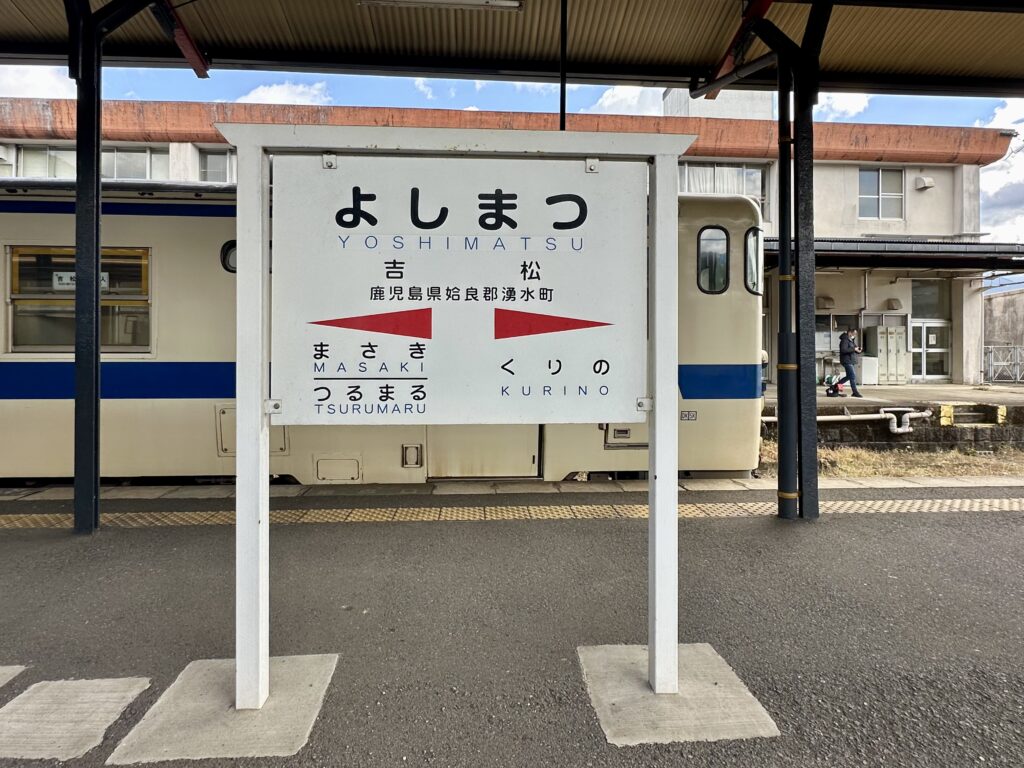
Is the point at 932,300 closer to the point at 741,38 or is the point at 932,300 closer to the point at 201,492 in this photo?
the point at 741,38

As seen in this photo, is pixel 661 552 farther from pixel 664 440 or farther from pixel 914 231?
pixel 914 231

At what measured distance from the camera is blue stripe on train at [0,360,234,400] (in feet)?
16.5

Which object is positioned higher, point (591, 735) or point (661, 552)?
point (661, 552)

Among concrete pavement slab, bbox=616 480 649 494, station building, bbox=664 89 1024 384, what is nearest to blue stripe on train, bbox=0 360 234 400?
concrete pavement slab, bbox=616 480 649 494

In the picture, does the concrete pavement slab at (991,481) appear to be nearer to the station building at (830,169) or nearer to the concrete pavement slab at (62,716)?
the concrete pavement slab at (62,716)

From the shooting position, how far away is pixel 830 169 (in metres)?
17.6

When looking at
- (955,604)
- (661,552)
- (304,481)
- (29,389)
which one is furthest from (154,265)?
(955,604)

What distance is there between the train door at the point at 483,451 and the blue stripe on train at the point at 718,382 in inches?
59.9

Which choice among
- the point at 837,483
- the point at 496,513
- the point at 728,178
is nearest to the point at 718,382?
the point at 837,483

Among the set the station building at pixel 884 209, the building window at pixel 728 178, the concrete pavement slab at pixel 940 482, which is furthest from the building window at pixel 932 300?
the concrete pavement slab at pixel 940 482

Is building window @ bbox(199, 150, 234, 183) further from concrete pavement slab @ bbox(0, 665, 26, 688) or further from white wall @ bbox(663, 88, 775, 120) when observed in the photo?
concrete pavement slab @ bbox(0, 665, 26, 688)

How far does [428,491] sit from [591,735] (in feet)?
11.3

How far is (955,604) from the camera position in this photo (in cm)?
315

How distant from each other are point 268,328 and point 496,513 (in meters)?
2.85
